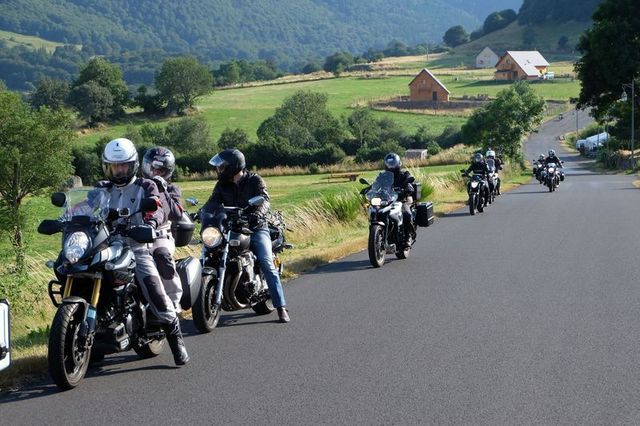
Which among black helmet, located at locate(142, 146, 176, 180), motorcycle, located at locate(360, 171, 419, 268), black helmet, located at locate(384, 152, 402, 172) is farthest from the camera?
black helmet, located at locate(384, 152, 402, 172)

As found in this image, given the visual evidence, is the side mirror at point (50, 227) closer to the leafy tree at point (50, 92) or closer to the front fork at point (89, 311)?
the front fork at point (89, 311)

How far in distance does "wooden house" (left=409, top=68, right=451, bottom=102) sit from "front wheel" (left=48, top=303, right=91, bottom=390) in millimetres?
135556

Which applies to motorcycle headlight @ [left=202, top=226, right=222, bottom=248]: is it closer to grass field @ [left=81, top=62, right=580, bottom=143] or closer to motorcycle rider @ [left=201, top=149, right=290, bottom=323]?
motorcycle rider @ [left=201, top=149, right=290, bottom=323]

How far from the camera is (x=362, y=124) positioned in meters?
107

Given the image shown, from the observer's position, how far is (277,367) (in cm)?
813

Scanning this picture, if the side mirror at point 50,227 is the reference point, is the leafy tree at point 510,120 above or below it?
below

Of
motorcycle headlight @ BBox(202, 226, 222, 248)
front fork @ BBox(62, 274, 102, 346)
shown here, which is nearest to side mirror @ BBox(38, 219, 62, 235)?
front fork @ BBox(62, 274, 102, 346)

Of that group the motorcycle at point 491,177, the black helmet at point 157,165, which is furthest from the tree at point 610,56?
the black helmet at point 157,165

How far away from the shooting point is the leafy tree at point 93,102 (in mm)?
119375

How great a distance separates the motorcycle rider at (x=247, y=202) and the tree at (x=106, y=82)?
11189 cm

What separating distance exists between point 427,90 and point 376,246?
429 feet

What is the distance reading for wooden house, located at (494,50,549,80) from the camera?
6781 inches

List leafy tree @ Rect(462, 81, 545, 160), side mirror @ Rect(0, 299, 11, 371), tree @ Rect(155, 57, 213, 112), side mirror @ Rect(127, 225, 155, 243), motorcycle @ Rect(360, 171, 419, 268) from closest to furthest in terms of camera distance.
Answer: side mirror @ Rect(0, 299, 11, 371), side mirror @ Rect(127, 225, 155, 243), motorcycle @ Rect(360, 171, 419, 268), leafy tree @ Rect(462, 81, 545, 160), tree @ Rect(155, 57, 213, 112)

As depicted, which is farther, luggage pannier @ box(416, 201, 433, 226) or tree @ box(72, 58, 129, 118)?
tree @ box(72, 58, 129, 118)
